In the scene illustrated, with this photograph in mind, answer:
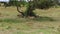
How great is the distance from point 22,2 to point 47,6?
5204mm

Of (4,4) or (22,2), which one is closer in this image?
(22,2)

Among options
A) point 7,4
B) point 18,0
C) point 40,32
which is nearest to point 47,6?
point 7,4

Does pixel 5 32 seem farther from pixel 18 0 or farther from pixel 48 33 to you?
pixel 18 0

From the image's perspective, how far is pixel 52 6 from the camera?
21688 mm

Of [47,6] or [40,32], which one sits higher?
[40,32]

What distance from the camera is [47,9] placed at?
2091cm

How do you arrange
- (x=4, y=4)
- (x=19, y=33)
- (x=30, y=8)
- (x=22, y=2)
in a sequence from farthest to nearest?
(x=4, y=4) → (x=22, y=2) → (x=30, y=8) → (x=19, y=33)

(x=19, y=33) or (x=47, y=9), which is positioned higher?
(x=19, y=33)

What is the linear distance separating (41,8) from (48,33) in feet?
→ 43.5

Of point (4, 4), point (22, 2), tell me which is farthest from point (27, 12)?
point (4, 4)

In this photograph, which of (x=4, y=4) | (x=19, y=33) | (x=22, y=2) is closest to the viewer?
(x=19, y=33)

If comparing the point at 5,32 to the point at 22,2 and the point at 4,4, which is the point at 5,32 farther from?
the point at 4,4

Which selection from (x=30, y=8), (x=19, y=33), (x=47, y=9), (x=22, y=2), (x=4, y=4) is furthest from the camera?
(x=4, y=4)

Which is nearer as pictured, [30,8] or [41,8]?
[30,8]
